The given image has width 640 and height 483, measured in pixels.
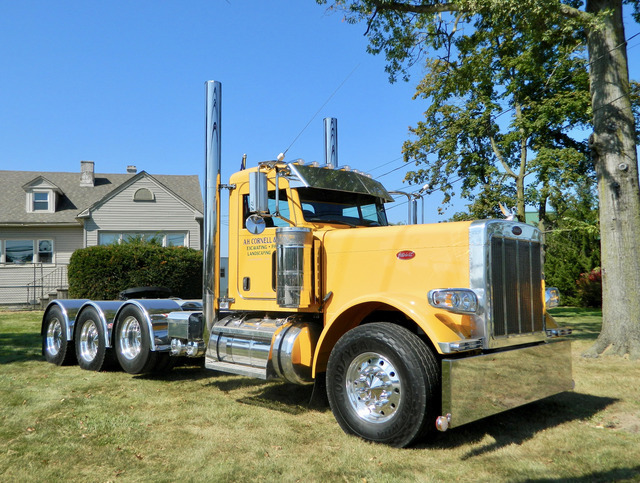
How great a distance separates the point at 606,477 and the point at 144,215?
24.6m

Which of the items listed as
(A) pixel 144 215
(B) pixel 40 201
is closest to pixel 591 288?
(A) pixel 144 215

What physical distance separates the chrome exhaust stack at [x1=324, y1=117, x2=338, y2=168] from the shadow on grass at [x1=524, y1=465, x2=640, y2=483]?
5.36 metres

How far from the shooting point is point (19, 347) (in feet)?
34.8

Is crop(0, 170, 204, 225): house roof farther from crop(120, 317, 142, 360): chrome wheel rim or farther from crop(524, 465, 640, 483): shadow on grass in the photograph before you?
crop(524, 465, 640, 483): shadow on grass

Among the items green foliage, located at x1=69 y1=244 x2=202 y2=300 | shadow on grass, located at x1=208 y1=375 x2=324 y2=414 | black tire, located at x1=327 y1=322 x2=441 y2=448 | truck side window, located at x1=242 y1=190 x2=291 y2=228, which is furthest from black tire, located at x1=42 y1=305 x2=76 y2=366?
green foliage, located at x1=69 y1=244 x2=202 y2=300

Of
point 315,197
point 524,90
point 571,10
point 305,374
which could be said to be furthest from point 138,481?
point 524,90

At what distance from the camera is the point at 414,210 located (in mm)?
6539

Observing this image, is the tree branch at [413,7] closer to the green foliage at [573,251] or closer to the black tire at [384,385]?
the black tire at [384,385]

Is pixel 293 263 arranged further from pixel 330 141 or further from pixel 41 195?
pixel 41 195

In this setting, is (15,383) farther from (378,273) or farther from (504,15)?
(504,15)

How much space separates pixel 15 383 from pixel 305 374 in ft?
13.8

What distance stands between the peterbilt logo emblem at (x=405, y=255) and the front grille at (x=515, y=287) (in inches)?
28.6

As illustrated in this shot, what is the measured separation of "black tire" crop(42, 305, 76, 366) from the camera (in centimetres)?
855

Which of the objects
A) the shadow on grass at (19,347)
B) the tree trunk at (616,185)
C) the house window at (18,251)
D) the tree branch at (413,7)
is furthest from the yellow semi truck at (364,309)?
the house window at (18,251)
